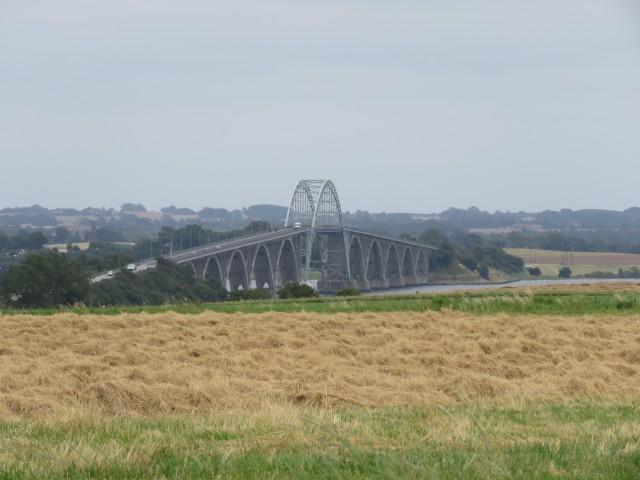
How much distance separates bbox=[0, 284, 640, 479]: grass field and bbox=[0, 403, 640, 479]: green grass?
0.08 ft

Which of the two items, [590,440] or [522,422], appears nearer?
[590,440]

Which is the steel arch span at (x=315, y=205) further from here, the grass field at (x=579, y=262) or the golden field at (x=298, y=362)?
the golden field at (x=298, y=362)

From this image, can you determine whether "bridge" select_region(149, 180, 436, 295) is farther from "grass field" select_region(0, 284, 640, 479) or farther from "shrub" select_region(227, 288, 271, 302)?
"grass field" select_region(0, 284, 640, 479)

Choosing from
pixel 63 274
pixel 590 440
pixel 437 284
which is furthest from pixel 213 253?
pixel 590 440

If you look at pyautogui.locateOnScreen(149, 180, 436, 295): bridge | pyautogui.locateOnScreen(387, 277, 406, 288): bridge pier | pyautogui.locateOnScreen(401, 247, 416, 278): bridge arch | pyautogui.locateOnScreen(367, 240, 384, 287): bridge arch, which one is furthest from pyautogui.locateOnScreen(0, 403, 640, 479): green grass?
pyautogui.locateOnScreen(401, 247, 416, 278): bridge arch

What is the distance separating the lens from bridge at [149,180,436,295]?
100 m

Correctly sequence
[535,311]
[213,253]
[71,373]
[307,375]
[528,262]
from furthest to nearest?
[528,262], [213,253], [535,311], [307,375], [71,373]

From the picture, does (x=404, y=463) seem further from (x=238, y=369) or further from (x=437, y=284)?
(x=437, y=284)

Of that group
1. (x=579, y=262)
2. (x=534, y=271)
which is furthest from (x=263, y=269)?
(x=579, y=262)

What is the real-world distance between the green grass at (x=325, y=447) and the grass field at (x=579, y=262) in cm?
12433

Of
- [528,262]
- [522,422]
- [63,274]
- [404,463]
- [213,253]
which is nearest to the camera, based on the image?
[404,463]

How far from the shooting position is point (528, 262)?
6117 inches

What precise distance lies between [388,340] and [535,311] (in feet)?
36.7

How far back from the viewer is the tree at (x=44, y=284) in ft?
170
